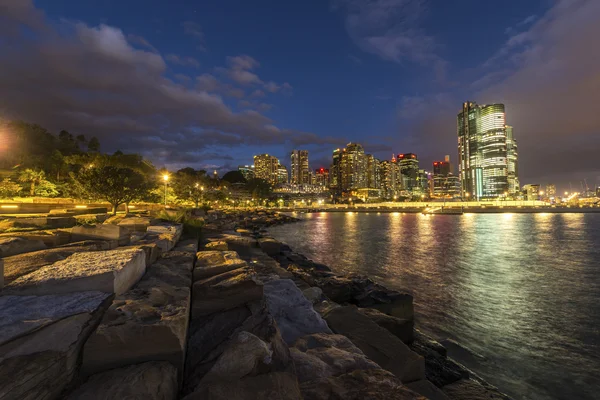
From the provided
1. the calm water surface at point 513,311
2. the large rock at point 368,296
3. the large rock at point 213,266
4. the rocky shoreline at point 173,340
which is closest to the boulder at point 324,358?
the rocky shoreline at point 173,340

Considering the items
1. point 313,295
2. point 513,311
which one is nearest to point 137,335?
point 313,295

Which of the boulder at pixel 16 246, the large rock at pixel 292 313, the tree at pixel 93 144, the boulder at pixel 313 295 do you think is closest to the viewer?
the large rock at pixel 292 313

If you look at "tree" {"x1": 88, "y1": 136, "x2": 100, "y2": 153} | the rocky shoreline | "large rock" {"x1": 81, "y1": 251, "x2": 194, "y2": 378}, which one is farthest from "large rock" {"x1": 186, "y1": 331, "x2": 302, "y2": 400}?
"tree" {"x1": 88, "y1": 136, "x2": 100, "y2": 153}

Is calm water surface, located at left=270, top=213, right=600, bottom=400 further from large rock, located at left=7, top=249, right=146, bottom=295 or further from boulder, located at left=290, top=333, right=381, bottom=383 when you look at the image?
large rock, located at left=7, top=249, right=146, bottom=295

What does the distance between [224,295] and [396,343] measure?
273 centimetres

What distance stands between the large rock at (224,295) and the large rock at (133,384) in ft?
4.13

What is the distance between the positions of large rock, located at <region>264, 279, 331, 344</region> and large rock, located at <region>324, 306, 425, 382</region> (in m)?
0.46

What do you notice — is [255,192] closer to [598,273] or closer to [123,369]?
[598,273]

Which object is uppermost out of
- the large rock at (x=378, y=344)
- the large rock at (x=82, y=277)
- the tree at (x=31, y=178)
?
the tree at (x=31, y=178)

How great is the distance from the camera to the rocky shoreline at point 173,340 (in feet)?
6.57

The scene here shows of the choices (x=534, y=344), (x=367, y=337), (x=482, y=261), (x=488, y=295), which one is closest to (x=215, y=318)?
(x=367, y=337)

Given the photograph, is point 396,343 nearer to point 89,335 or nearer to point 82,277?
point 89,335

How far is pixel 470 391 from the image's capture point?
16.3ft

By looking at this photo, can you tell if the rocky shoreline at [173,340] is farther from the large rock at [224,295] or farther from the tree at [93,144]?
the tree at [93,144]
